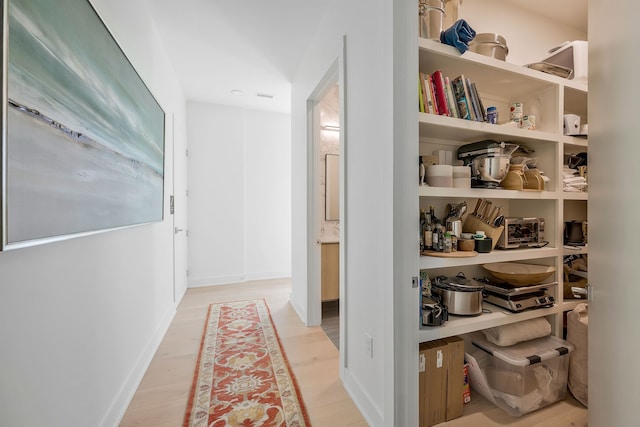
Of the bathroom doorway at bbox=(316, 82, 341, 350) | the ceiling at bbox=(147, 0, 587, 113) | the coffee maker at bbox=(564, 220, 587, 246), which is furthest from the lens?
the bathroom doorway at bbox=(316, 82, 341, 350)

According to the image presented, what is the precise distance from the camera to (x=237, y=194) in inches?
157

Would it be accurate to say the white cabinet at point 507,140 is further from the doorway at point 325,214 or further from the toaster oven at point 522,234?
the doorway at point 325,214

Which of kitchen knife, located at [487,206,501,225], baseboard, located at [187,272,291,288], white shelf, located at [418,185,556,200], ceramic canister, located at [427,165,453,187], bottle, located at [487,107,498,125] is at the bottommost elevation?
baseboard, located at [187,272,291,288]

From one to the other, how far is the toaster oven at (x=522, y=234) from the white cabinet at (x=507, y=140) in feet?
0.16

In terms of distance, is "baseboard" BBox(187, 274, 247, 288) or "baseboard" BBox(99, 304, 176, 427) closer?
"baseboard" BBox(99, 304, 176, 427)

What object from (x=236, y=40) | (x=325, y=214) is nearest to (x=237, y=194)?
(x=325, y=214)

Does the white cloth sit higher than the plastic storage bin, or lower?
higher

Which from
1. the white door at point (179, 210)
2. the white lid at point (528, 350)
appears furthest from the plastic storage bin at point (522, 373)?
the white door at point (179, 210)

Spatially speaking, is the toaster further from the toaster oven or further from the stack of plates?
the stack of plates

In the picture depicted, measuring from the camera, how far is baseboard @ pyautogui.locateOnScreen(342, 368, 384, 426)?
4.37 feet

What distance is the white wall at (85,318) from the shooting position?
0.78 metres

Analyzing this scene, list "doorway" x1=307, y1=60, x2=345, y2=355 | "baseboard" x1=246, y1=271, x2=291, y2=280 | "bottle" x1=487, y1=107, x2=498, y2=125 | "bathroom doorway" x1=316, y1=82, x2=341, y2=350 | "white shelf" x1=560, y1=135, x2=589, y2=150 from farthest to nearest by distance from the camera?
"baseboard" x1=246, y1=271, x2=291, y2=280
"bathroom doorway" x1=316, y1=82, x2=341, y2=350
"doorway" x1=307, y1=60, x2=345, y2=355
"white shelf" x1=560, y1=135, x2=589, y2=150
"bottle" x1=487, y1=107, x2=498, y2=125

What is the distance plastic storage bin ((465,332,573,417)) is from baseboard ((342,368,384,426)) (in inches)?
25.2

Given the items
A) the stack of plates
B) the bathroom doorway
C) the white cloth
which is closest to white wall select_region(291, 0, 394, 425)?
the stack of plates
